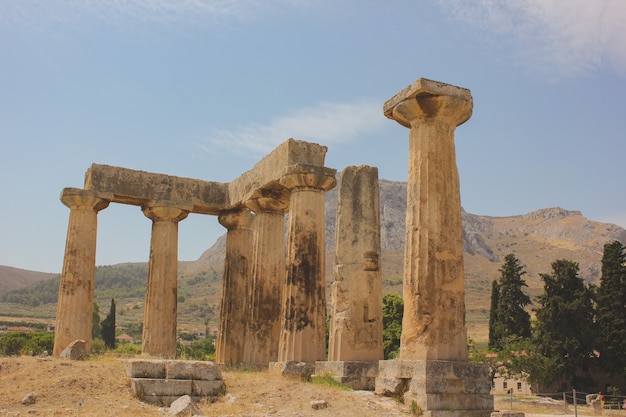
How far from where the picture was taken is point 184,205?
2584 centimetres

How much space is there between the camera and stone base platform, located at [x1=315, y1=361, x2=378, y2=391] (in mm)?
16781

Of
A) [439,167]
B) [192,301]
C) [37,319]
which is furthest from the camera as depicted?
[192,301]

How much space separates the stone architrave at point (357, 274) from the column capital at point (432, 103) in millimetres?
4610

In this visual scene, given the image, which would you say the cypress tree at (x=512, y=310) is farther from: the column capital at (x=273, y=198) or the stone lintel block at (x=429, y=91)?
the stone lintel block at (x=429, y=91)

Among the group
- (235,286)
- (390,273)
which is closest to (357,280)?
(235,286)

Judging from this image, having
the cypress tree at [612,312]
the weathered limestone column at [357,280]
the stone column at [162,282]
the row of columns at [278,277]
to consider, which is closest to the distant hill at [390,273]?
the cypress tree at [612,312]

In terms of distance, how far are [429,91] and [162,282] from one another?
15.0 metres

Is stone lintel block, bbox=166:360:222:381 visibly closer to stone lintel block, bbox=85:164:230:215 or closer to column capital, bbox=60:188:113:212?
column capital, bbox=60:188:113:212

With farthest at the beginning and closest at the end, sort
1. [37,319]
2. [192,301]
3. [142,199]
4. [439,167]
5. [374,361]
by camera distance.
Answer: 1. [192,301]
2. [37,319]
3. [142,199]
4. [374,361]
5. [439,167]

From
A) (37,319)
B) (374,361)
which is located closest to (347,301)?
(374,361)

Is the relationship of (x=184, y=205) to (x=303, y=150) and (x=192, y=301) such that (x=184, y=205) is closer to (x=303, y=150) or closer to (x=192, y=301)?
(x=303, y=150)

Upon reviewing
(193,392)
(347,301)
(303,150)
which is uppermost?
(303,150)

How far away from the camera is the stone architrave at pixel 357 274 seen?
58.8ft

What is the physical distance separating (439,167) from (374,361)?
20.4 ft
